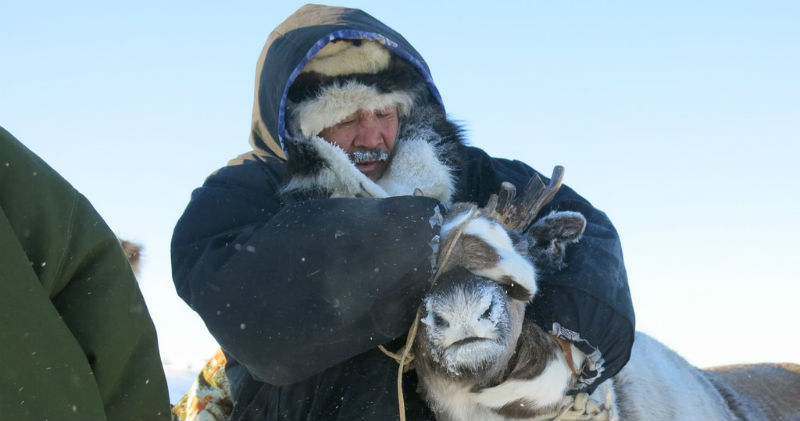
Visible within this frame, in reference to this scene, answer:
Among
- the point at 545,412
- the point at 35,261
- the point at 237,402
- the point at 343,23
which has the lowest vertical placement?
the point at 237,402

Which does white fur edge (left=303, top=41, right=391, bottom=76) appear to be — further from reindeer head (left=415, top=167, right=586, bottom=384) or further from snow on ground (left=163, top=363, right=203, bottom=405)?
snow on ground (left=163, top=363, right=203, bottom=405)

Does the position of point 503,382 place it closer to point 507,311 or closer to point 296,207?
point 507,311

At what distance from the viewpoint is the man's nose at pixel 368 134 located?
2982 mm

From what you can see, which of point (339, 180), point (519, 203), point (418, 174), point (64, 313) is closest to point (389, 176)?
point (418, 174)

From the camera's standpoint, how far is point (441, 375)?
2.36 m

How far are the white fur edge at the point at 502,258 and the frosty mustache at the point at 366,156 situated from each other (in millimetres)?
731

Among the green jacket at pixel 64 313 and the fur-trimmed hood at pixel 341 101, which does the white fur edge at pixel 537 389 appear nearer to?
the fur-trimmed hood at pixel 341 101

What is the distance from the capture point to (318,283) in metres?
2.18

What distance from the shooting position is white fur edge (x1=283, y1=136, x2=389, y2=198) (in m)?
2.74

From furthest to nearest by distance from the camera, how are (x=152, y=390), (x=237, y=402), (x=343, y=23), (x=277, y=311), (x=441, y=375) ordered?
1. (x=343, y=23)
2. (x=237, y=402)
3. (x=441, y=375)
4. (x=277, y=311)
5. (x=152, y=390)

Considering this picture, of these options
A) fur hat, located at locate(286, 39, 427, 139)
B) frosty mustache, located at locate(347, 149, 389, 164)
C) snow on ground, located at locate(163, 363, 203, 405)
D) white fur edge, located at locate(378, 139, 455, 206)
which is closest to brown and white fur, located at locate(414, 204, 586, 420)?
white fur edge, located at locate(378, 139, 455, 206)

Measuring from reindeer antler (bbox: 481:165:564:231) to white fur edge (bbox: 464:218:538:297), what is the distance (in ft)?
0.29

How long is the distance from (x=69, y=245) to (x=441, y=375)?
3.59 ft

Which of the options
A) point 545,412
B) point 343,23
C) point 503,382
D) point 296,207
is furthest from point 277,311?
point 343,23
